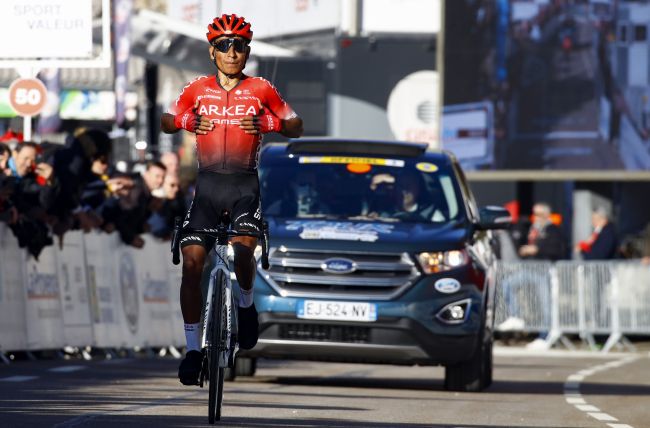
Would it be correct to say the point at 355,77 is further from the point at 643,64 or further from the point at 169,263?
the point at 169,263

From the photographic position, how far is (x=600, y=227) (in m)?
30.7

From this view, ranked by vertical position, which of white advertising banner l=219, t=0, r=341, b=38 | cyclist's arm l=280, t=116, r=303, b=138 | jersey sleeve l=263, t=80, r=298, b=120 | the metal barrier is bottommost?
the metal barrier

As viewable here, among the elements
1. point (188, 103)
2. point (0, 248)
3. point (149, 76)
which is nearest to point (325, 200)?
point (0, 248)

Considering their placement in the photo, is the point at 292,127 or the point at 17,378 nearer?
the point at 292,127

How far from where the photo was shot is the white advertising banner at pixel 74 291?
20.1 metres

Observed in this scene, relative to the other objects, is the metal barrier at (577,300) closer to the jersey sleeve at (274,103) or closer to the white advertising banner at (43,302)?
the white advertising banner at (43,302)

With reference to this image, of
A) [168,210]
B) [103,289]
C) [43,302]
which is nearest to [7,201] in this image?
[43,302]

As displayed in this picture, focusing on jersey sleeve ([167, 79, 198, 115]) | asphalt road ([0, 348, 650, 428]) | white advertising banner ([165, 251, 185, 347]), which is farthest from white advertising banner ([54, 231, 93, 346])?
jersey sleeve ([167, 79, 198, 115])

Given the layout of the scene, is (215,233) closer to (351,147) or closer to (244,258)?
(244,258)

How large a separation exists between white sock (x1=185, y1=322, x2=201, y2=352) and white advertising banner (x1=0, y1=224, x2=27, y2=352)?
668 centimetres

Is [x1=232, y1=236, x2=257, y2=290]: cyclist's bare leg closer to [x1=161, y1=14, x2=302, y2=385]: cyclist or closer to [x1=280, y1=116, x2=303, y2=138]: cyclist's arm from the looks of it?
[x1=161, y1=14, x2=302, y2=385]: cyclist

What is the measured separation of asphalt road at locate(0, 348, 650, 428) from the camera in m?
12.9

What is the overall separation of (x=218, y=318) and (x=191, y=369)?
1.09ft

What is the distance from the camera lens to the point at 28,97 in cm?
2353
